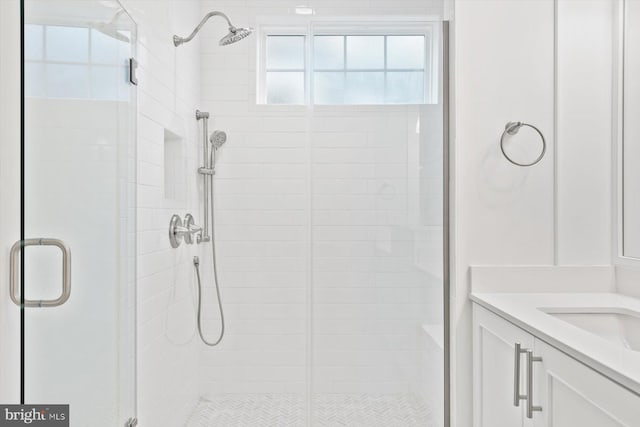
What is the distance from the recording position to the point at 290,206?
231cm

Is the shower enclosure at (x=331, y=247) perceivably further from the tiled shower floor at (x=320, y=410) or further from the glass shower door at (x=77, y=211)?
the glass shower door at (x=77, y=211)

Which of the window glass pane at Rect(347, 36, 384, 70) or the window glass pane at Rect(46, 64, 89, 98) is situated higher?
the window glass pane at Rect(347, 36, 384, 70)

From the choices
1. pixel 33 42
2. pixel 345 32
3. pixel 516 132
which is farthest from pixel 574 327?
pixel 33 42

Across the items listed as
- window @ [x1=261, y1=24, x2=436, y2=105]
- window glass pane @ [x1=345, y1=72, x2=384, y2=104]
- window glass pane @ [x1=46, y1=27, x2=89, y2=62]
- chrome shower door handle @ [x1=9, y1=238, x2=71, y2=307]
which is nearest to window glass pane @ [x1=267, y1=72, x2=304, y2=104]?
window @ [x1=261, y1=24, x2=436, y2=105]

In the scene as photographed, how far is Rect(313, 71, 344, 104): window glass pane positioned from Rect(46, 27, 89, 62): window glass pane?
3.52 ft

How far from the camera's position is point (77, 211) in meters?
1.38

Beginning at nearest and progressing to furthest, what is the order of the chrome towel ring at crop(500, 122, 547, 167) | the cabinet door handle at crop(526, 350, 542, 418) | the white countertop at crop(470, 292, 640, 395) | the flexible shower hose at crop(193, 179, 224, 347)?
the white countertop at crop(470, 292, 640, 395) → the cabinet door handle at crop(526, 350, 542, 418) → the chrome towel ring at crop(500, 122, 547, 167) → the flexible shower hose at crop(193, 179, 224, 347)

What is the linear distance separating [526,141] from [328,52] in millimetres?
916

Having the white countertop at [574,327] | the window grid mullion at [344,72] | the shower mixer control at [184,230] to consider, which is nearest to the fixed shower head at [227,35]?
the window grid mullion at [344,72]

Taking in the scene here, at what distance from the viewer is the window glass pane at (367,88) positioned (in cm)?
232

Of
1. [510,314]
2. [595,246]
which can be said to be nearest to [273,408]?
[510,314]

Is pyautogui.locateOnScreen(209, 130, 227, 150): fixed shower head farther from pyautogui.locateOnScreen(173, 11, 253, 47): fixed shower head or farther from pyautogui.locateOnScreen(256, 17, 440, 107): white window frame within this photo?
pyautogui.locateOnScreen(173, 11, 253, 47): fixed shower head

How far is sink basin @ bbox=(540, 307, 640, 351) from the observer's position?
1.89 m

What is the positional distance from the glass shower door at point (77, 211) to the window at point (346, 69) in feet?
2.39
